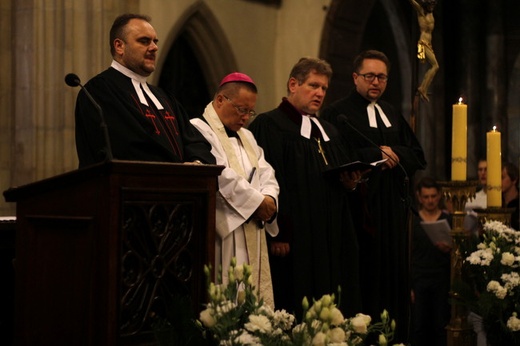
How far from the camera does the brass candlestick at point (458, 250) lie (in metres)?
5.50

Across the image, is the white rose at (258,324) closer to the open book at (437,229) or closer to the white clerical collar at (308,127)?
the white clerical collar at (308,127)

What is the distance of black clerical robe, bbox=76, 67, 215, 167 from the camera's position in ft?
14.6

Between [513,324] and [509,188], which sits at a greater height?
[509,188]

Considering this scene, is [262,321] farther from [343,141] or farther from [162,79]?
[162,79]

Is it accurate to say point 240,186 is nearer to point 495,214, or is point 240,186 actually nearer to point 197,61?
point 495,214

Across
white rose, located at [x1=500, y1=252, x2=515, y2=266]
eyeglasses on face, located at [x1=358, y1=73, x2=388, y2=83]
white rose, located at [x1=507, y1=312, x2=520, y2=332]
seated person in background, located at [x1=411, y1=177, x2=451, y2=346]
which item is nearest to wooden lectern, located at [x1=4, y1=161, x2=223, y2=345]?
white rose, located at [x1=507, y1=312, x2=520, y2=332]

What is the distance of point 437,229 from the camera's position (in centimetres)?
779

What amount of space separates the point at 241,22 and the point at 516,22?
458 centimetres

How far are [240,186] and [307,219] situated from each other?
3.08ft

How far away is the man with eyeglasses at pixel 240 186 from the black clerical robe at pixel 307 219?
0.36m

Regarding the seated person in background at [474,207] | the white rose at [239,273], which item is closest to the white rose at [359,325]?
the white rose at [239,273]

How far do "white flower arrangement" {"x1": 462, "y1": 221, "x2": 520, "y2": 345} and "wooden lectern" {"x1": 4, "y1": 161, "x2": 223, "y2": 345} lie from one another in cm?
198

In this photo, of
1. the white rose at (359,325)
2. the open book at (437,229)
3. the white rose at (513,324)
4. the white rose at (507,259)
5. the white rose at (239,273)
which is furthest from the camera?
the open book at (437,229)

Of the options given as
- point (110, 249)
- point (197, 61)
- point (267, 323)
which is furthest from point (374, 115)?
point (197, 61)
